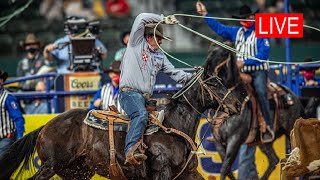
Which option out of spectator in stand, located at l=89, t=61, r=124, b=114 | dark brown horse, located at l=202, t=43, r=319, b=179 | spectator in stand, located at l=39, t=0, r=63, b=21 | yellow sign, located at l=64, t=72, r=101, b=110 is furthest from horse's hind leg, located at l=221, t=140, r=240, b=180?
spectator in stand, located at l=39, t=0, r=63, b=21

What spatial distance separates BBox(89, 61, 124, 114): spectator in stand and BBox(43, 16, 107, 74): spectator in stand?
1.20 meters

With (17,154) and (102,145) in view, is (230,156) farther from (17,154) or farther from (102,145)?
(17,154)

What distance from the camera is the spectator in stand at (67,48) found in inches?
588

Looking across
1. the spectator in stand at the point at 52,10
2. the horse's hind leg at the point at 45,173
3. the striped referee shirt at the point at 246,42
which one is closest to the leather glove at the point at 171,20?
the horse's hind leg at the point at 45,173

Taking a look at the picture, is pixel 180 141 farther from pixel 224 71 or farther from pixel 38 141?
pixel 224 71

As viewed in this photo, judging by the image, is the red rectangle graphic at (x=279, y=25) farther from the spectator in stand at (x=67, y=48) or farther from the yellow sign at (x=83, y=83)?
the spectator in stand at (x=67, y=48)

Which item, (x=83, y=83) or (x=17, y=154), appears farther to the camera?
(x=83, y=83)

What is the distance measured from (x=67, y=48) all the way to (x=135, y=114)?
535cm

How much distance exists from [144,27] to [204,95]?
41.5 inches

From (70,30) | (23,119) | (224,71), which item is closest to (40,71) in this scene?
(70,30)

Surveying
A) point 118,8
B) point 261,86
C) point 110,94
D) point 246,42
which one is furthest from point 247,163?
point 118,8

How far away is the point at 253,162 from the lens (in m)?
13.9

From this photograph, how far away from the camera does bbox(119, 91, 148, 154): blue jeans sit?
33.7 feet

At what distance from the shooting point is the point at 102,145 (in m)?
10.7
